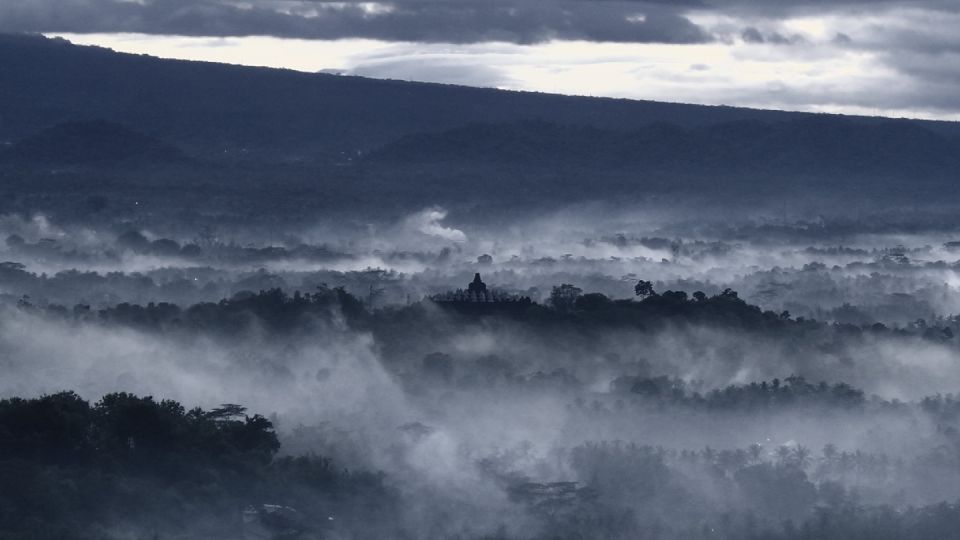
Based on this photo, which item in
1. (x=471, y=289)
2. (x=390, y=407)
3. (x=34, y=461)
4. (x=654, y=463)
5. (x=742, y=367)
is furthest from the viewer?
(x=471, y=289)

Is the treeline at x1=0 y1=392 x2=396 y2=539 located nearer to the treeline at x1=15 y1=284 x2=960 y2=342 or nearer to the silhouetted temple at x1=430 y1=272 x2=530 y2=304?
the treeline at x1=15 y1=284 x2=960 y2=342

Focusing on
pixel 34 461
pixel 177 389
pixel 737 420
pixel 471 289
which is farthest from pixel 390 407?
pixel 471 289

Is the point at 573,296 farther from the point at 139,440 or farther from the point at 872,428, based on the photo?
the point at 139,440

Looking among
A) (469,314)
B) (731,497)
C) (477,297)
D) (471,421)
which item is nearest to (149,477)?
(731,497)

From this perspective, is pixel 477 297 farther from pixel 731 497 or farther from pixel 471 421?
pixel 731 497

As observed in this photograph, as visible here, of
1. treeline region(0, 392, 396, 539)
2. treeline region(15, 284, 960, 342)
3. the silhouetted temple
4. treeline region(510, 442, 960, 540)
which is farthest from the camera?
the silhouetted temple

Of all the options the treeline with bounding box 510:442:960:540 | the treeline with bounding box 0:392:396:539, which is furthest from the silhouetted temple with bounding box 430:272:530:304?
the treeline with bounding box 0:392:396:539
